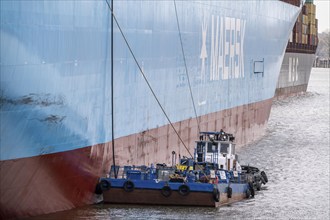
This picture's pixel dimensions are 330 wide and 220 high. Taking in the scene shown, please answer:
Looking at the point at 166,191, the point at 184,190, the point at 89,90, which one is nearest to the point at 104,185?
the point at 166,191

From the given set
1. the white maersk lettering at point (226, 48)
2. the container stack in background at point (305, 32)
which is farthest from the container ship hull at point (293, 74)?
the white maersk lettering at point (226, 48)

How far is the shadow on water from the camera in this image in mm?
17328

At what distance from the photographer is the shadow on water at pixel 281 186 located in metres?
17.3

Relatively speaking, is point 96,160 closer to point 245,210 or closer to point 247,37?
point 245,210

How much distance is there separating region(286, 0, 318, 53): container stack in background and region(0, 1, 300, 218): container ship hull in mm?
36422

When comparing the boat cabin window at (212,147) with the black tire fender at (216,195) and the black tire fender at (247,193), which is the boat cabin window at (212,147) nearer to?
the black tire fender at (247,193)

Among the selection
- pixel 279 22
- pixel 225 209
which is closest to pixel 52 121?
pixel 225 209

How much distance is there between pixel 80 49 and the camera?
17141mm

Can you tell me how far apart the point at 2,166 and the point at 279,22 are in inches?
1012

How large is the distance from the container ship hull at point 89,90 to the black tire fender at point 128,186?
72 cm

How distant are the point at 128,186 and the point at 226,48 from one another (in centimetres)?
1236

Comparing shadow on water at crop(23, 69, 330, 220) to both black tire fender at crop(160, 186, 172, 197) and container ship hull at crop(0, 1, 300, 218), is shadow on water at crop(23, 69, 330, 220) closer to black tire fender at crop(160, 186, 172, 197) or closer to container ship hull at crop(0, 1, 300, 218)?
black tire fender at crop(160, 186, 172, 197)

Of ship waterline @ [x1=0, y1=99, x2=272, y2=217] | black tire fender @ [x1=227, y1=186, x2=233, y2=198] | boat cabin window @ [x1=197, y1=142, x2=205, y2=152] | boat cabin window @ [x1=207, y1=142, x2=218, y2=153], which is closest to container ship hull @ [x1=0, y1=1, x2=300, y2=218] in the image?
ship waterline @ [x1=0, y1=99, x2=272, y2=217]

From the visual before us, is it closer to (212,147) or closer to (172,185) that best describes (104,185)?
(172,185)
